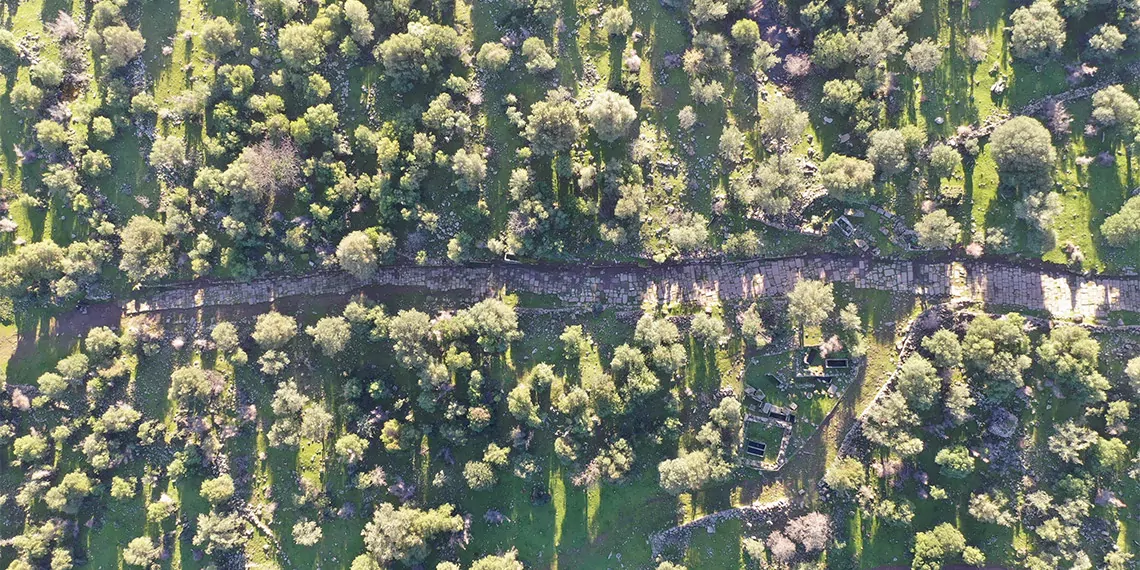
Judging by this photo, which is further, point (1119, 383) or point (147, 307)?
point (147, 307)

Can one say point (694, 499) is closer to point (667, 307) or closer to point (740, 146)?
point (667, 307)

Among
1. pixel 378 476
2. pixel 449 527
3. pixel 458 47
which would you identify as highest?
pixel 458 47

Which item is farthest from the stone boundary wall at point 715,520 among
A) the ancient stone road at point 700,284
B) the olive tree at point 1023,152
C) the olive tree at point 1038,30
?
the olive tree at point 1038,30

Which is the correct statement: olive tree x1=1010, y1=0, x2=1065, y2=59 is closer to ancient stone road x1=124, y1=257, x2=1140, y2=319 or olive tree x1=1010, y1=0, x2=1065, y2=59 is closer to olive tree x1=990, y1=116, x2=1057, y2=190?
olive tree x1=990, y1=116, x2=1057, y2=190

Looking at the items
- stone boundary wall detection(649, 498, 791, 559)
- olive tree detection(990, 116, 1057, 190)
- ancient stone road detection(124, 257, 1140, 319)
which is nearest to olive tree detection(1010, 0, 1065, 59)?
olive tree detection(990, 116, 1057, 190)

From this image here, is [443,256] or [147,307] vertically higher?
[443,256]

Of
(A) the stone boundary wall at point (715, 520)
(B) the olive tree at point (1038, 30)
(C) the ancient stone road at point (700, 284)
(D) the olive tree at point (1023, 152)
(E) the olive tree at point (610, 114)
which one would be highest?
(B) the olive tree at point (1038, 30)

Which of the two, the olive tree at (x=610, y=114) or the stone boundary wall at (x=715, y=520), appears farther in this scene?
the stone boundary wall at (x=715, y=520)

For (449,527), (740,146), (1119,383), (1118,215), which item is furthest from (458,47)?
(1119,383)

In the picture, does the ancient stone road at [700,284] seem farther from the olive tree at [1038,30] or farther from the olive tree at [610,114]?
the olive tree at [1038,30]

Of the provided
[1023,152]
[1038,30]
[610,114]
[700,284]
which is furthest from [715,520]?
[1038,30]
